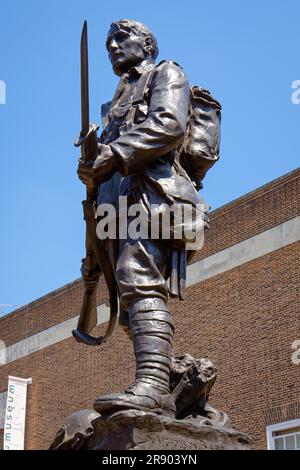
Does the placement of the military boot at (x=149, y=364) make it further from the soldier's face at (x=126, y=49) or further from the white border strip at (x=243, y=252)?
the white border strip at (x=243, y=252)

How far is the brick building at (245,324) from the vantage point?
2102 centimetres

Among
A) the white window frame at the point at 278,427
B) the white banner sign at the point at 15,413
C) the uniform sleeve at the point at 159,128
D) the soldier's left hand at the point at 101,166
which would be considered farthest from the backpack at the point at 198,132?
the white banner sign at the point at 15,413

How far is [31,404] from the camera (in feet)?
93.2

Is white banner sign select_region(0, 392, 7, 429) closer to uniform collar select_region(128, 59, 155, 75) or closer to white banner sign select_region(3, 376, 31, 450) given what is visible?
white banner sign select_region(3, 376, 31, 450)

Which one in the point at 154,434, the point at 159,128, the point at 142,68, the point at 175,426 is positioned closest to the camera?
the point at 154,434

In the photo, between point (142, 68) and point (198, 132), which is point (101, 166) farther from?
point (142, 68)

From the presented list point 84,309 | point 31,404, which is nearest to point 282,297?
point 31,404

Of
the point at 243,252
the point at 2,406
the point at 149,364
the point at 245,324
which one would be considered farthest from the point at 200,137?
the point at 2,406

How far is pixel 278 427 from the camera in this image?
2059 cm

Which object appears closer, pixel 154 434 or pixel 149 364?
pixel 154 434

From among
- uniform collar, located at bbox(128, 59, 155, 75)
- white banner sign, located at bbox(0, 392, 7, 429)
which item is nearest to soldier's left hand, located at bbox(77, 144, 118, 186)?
uniform collar, located at bbox(128, 59, 155, 75)

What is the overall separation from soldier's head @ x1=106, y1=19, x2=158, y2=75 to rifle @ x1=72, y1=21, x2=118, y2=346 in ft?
2.91

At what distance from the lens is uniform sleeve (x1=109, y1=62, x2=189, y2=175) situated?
17.7 feet

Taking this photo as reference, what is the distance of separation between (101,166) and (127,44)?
120cm
